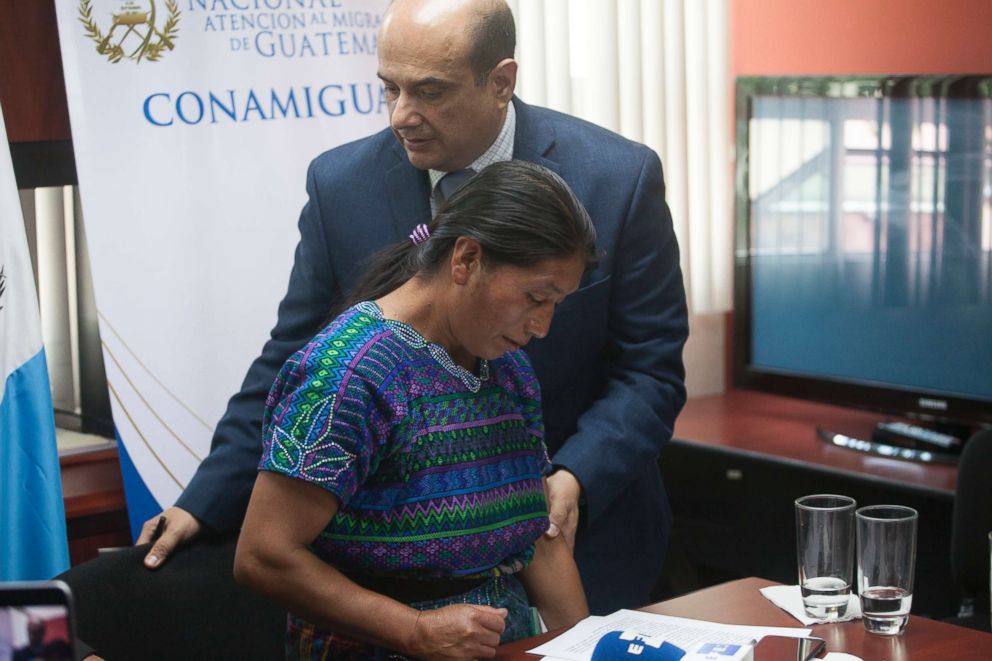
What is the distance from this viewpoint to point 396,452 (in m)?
1.63

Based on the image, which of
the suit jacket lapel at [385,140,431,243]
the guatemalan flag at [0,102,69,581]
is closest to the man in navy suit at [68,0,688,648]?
the suit jacket lapel at [385,140,431,243]

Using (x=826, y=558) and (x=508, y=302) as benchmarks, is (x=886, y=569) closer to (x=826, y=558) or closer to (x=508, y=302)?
(x=826, y=558)

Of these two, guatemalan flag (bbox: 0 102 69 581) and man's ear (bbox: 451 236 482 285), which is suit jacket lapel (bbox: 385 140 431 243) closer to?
man's ear (bbox: 451 236 482 285)

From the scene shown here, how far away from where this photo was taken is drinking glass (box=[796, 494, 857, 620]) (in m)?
1.74

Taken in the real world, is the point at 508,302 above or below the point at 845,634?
above

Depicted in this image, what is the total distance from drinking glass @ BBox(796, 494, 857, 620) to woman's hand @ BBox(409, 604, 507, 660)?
458 millimetres

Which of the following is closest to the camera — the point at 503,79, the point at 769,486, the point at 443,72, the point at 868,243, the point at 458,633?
the point at 458,633

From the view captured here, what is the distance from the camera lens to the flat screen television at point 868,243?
3301mm

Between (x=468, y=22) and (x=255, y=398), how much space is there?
2.29ft

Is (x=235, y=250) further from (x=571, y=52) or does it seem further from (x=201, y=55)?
(x=571, y=52)

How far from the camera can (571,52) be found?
3.84 metres

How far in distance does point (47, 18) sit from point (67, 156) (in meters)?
0.32

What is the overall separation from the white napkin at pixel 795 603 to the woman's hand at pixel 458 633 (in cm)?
47

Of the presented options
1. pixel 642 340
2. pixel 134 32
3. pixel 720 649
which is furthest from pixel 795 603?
pixel 134 32
